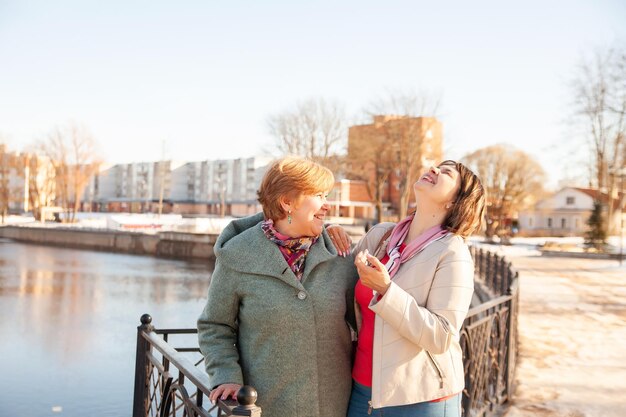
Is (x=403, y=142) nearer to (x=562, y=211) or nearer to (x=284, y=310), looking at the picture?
(x=562, y=211)

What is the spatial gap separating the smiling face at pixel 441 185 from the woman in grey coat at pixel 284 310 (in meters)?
0.37

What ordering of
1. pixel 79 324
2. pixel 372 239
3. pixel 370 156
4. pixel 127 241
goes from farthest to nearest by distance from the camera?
pixel 370 156
pixel 127 241
pixel 79 324
pixel 372 239

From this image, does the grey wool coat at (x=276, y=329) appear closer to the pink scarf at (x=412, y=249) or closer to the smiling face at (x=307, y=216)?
the smiling face at (x=307, y=216)

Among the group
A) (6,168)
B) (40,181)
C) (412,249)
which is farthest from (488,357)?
(40,181)

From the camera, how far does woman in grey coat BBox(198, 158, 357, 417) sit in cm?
215

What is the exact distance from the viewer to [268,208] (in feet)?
7.46

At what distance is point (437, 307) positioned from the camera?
203 centimetres

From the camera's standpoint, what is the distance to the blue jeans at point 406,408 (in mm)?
2117

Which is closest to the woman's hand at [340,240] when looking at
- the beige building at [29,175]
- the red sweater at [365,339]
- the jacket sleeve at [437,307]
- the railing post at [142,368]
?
the red sweater at [365,339]

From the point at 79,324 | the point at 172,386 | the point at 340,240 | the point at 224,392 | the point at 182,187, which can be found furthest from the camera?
the point at 182,187

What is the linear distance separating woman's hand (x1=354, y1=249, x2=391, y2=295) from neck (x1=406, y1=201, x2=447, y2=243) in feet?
1.18

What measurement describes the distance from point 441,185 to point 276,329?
81 centimetres

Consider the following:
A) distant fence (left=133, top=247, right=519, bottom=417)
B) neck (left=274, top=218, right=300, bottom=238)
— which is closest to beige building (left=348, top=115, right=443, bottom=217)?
distant fence (left=133, top=247, right=519, bottom=417)

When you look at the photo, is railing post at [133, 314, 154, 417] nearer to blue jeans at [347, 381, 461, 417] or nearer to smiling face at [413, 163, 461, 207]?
blue jeans at [347, 381, 461, 417]
